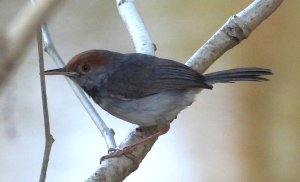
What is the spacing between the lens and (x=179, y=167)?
3195mm

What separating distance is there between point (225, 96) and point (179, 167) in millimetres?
669

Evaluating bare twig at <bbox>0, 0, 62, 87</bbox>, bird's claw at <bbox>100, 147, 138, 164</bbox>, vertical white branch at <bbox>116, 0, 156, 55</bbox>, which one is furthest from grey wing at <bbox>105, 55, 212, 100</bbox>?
bare twig at <bbox>0, 0, 62, 87</bbox>

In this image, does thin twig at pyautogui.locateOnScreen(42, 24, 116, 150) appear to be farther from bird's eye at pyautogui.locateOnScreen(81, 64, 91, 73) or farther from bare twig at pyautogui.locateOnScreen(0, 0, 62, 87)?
bare twig at pyautogui.locateOnScreen(0, 0, 62, 87)

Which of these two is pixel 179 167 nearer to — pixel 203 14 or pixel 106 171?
pixel 203 14

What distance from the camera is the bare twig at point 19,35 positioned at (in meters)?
0.34

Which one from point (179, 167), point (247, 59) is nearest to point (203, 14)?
point (247, 59)

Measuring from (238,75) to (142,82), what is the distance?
292 millimetres

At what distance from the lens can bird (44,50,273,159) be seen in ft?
5.47

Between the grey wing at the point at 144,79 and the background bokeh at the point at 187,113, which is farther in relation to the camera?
the background bokeh at the point at 187,113

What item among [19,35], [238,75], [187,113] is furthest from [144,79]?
[187,113]

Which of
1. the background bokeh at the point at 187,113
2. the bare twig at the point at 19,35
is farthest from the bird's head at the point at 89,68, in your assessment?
the background bokeh at the point at 187,113

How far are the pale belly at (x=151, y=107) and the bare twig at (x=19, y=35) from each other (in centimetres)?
131

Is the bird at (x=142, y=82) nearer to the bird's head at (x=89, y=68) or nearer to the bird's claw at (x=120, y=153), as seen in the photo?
the bird's head at (x=89, y=68)

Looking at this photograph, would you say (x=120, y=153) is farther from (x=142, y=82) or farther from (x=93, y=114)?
(x=142, y=82)
